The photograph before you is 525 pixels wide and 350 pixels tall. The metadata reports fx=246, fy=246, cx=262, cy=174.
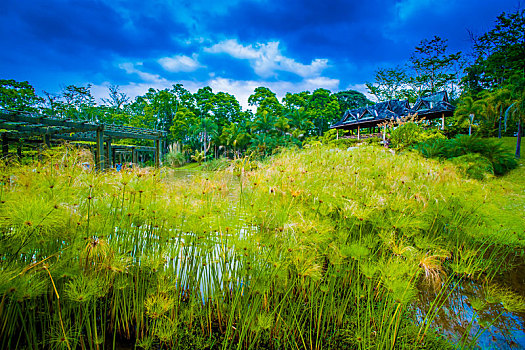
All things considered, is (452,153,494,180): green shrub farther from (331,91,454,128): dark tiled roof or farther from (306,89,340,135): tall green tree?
(306,89,340,135): tall green tree

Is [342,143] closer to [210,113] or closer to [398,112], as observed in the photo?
[398,112]

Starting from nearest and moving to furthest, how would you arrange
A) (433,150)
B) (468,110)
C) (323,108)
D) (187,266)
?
(187,266), (433,150), (468,110), (323,108)

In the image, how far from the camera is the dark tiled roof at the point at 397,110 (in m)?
23.6

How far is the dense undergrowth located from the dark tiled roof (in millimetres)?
23325

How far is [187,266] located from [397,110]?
2976cm

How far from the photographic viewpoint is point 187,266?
2.29 meters

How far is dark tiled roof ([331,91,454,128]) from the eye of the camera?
77.5ft

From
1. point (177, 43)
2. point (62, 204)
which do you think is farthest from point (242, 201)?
point (177, 43)

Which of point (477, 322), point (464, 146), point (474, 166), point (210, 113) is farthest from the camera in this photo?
point (210, 113)

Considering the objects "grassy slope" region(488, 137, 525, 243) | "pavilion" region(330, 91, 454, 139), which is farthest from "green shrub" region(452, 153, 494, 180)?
"pavilion" region(330, 91, 454, 139)

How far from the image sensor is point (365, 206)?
7.93 feet

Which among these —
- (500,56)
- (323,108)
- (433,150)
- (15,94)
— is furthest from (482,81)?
(15,94)

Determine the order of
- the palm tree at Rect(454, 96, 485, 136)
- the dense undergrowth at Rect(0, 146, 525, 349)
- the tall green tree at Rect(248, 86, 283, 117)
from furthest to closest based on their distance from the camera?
the tall green tree at Rect(248, 86, 283, 117) < the palm tree at Rect(454, 96, 485, 136) < the dense undergrowth at Rect(0, 146, 525, 349)

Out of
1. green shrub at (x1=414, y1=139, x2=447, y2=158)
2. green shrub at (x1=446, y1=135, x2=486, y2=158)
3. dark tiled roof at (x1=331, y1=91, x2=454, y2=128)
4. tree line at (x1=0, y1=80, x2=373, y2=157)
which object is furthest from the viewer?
tree line at (x1=0, y1=80, x2=373, y2=157)
